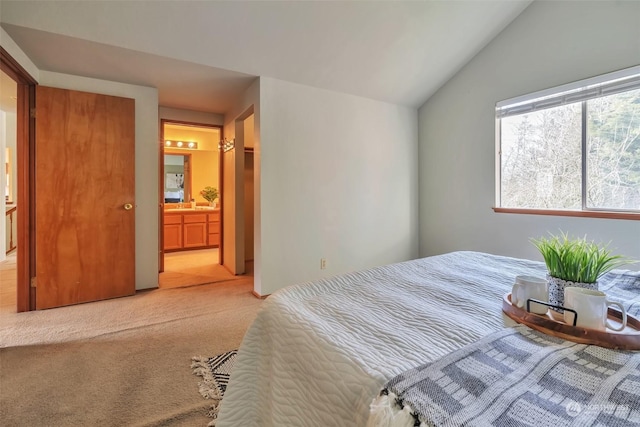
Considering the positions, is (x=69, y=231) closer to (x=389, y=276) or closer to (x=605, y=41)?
(x=389, y=276)

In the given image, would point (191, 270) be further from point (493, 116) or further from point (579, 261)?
point (493, 116)

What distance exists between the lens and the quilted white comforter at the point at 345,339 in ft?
2.27

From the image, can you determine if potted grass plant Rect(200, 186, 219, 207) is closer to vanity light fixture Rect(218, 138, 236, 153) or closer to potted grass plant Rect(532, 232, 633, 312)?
vanity light fixture Rect(218, 138, 236, 153)

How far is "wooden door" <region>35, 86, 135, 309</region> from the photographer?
8.72ft

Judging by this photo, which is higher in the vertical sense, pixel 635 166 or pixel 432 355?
pixel 635 166

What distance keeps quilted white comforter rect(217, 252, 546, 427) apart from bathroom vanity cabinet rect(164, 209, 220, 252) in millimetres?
4743

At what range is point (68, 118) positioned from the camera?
8.93 feet

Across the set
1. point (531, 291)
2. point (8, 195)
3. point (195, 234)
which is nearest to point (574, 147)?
point (531, 291)

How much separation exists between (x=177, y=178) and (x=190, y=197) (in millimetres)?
462

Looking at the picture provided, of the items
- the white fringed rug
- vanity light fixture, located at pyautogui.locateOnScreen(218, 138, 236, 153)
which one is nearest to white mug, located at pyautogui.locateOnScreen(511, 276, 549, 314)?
the white fringed rug

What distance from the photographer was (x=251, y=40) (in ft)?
8.25

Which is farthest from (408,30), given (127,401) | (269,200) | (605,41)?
(127,401)

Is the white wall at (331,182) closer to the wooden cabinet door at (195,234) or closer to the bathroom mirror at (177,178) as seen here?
the wooden cabinet door at (195,234)

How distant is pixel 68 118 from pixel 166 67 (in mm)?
1045
